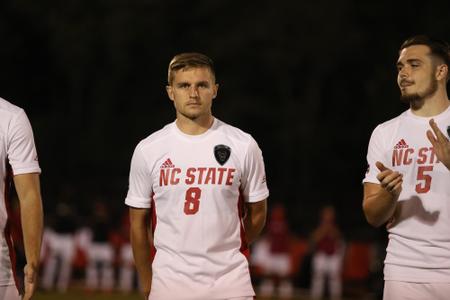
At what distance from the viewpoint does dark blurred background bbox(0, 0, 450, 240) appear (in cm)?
3597

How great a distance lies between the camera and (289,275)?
19859mm

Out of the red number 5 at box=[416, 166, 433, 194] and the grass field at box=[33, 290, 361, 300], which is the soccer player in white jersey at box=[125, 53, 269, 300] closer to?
the red number 5 at box=[416, 166, 433, 194]

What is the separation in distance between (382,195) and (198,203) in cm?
108

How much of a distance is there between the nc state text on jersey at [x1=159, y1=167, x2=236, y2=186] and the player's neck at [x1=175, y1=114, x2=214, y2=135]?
0.90ft

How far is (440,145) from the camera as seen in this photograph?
5785mm

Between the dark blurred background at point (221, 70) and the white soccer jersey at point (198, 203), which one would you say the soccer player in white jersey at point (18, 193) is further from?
the dark blurred background at point (221, 70)

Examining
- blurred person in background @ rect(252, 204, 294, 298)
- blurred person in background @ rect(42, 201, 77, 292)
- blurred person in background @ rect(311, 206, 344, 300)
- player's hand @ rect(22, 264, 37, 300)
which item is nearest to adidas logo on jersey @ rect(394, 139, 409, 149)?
player's hand @ rect(22, 264, 37, 300)

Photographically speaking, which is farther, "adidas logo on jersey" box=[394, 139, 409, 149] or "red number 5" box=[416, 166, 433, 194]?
"adidas logo on jersey" box=[394, 139, 409, 149]

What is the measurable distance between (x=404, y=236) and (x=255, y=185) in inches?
37.3

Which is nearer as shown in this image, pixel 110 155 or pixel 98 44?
pixel 110 155

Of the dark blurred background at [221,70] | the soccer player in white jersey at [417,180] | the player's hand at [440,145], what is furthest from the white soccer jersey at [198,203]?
the dark blurred background at [221,70]

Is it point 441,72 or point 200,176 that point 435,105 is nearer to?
point 441,72

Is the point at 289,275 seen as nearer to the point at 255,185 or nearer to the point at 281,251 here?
the point at 281,251

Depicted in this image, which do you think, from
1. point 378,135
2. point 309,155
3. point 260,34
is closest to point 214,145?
point 378,135
